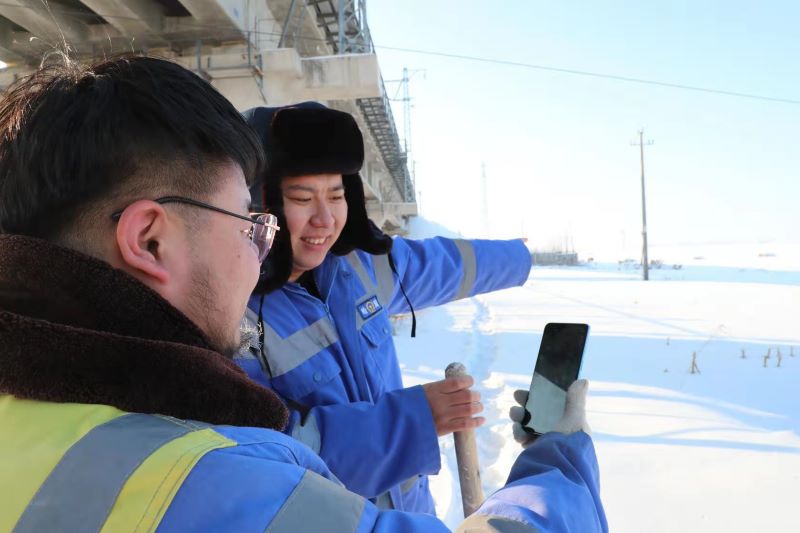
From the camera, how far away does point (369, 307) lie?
1.79 metres

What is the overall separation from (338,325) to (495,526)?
97cm

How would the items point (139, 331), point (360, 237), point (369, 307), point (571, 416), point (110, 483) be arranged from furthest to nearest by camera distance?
point (360, 237) < point (369, 307) < point (571, 416) < point (139, 331) < point (110, 483)

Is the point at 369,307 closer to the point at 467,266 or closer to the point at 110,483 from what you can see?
the point at 467,266

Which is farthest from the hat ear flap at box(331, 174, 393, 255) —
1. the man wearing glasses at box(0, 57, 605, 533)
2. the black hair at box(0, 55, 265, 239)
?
the black hair at box(0, 55, 265, 239)

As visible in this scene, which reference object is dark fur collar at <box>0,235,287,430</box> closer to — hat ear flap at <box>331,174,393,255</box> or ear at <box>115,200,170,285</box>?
ear at <box>115,200,170,285</box>

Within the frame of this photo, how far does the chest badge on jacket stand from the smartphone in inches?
24.1

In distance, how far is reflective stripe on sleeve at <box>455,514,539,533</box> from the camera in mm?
A: 806

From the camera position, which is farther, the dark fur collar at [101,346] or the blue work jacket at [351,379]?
the blue work jacket at [351,379]

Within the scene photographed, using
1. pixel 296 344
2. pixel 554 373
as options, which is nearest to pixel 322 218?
pixel 296 344

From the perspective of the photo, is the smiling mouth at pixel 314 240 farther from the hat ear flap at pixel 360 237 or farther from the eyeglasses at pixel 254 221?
the eyeglasses at pixel 254 221

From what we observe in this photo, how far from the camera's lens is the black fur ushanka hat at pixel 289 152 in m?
1.67

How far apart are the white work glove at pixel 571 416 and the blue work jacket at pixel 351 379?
0.28 m

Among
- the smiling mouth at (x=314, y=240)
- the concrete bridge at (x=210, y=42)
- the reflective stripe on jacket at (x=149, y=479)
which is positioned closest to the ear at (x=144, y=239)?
the reflective stripe on jacket at (x=149, y=479)

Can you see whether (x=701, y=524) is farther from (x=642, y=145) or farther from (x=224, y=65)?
(x=642, y=145)
